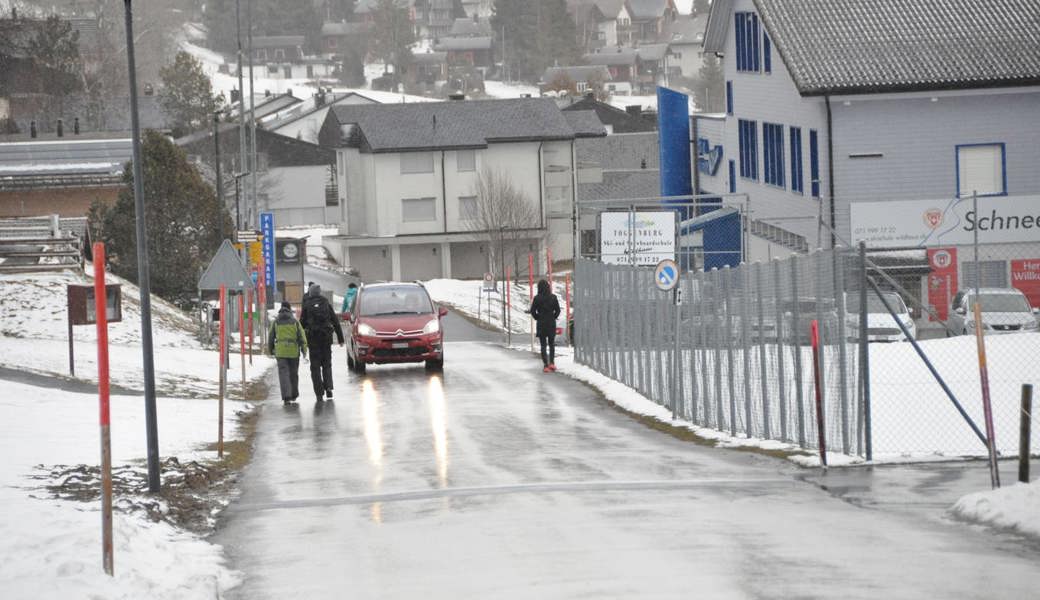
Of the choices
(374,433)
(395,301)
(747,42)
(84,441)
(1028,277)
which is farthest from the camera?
(747,42)

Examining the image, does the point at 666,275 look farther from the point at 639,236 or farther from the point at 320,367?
the point at 639,236

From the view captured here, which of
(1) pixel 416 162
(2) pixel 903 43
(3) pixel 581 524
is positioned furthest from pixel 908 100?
(1) pixel 416 162

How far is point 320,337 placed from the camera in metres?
25.2

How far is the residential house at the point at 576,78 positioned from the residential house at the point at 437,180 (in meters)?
71.7

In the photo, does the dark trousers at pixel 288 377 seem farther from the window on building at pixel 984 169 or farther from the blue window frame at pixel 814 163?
the window on building at pixel 984 169

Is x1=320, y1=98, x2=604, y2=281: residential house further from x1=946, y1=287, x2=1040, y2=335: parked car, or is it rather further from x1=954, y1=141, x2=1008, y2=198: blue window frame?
x1=946, y1=287, x2=1040, y2=335: parked car

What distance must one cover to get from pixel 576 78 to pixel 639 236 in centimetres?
14728

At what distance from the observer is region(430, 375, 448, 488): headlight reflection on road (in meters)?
15.7

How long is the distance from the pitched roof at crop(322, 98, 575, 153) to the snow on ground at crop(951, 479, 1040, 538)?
247 feet

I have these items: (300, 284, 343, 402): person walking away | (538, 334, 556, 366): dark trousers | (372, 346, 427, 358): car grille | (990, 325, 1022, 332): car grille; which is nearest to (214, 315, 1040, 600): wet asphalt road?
(300, 284, 343, 402): person walking away

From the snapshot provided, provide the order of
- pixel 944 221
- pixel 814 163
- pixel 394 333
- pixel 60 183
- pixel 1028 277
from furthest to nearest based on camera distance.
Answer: pixel 60 183 < pixel 814 163 < pixel 944 221 < pixel 394 333 < pixel 1028 277

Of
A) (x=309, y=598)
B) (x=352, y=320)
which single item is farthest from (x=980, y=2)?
(x=309, y=598)

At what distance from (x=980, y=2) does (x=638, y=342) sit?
774 inches

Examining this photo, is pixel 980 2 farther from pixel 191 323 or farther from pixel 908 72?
pixel 191 323
